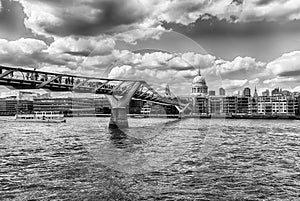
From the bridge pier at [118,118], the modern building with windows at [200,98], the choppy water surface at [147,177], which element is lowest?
the choppy water surface at [147,177]

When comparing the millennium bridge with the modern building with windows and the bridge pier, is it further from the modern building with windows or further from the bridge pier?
the modern building with windows

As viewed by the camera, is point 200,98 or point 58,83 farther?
point 200,98

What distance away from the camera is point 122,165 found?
63.7 feet

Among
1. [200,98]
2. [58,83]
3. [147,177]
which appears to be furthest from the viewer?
[200,98]

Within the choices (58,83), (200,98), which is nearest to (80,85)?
(58,83)

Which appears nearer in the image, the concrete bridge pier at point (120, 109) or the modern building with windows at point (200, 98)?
the concrete bridge pier at point (120, 109)

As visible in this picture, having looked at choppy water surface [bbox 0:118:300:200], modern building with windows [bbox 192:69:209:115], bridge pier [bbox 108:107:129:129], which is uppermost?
modern building with windows [bbox 192:69:209:115]

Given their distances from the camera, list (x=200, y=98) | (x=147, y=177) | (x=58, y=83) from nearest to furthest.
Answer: (x=147, y=177)
(x=58, y=83)
(x=200, y=98)

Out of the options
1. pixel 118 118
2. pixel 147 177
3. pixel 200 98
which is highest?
pixel 200 98

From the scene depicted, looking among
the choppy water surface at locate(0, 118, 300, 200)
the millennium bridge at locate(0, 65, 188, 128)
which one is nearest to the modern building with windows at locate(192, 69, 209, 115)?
the millennium bridge at locate(0, 65, 188, 128)

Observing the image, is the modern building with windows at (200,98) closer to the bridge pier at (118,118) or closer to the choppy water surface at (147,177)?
the bridge pier at (118,118)

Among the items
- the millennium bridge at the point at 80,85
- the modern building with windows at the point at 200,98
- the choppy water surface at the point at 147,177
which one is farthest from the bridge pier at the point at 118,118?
the modern building with windows at the point at 200,98

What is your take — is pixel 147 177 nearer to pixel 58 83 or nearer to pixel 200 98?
pixel 58 83

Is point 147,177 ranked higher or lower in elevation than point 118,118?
lower
